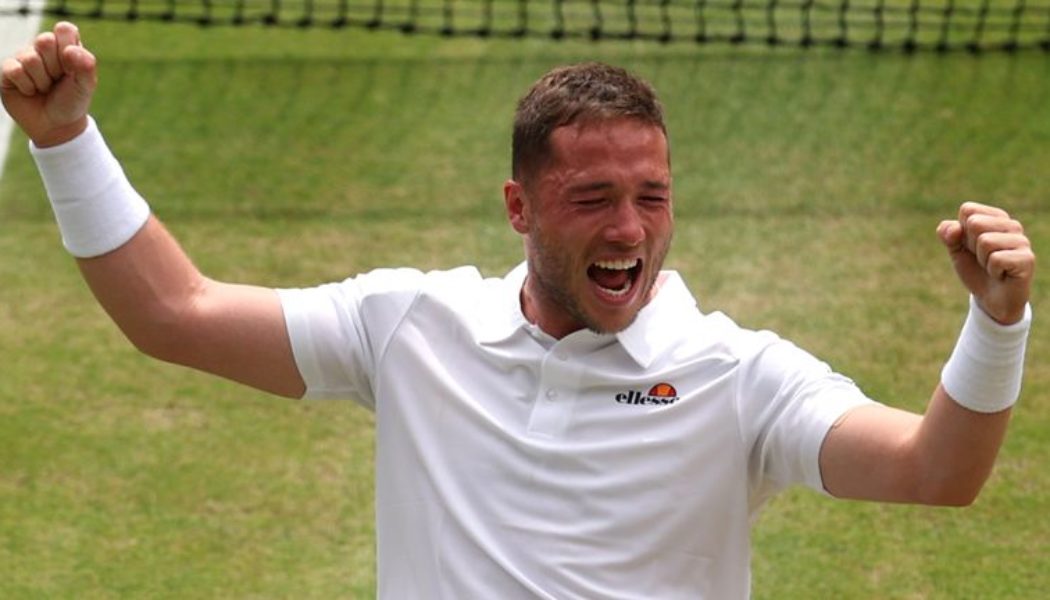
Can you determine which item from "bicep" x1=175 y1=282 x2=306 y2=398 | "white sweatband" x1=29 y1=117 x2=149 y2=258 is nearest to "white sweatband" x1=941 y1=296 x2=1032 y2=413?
"bicep" x1=175 y1=282 x2=306 y2=398

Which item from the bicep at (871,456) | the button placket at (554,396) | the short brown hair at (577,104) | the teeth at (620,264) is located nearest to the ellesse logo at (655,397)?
the button placket at (554,396)

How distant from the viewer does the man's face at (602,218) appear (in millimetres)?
4133

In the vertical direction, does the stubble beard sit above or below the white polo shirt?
above

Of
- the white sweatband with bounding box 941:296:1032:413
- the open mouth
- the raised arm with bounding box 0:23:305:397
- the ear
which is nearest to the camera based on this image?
the white sweatband with bounding box 941:296:1032:413

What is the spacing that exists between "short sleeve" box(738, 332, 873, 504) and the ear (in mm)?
505

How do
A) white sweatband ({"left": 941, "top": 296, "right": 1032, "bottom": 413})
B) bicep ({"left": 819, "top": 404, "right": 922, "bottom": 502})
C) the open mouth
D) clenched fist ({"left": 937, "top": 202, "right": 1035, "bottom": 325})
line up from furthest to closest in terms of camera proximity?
the open mouth → bicep ({"left": 819, "top": 404, "right": 922, "bottom": 502}) → white sweatband ({"left": 941, "top": 296, "right": 1032, "bottom": 413}) → clenched fist ({"left": 937, "top": 202, "right": 1035, "bottom": 325})

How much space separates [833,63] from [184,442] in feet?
15.0

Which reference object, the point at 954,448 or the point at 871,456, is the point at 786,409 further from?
the point at 954,448

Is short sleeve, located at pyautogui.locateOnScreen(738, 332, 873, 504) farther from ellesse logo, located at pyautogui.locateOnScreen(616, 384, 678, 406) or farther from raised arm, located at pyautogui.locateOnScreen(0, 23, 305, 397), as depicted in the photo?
raised arm, located at pyautogui.locateOnScreen(0, 23, 305, 397)

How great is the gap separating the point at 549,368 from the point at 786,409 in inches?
18.6

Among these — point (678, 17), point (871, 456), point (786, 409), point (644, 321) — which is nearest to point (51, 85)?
point (644, 321)

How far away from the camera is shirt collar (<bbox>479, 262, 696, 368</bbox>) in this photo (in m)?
4.26

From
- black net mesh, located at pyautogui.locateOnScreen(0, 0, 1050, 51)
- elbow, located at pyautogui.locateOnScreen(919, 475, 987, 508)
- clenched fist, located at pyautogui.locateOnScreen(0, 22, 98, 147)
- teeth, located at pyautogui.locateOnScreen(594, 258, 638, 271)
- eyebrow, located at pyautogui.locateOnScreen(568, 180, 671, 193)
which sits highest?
clenched fist, located at pyautogui.locateOnScreen(0, 22, 98, 147)

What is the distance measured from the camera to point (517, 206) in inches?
174
